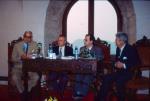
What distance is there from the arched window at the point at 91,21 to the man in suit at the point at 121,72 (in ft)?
6.41

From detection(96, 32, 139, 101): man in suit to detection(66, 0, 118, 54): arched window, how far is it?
1.96 meters

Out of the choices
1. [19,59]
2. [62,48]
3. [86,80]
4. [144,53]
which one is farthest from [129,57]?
[19,59]

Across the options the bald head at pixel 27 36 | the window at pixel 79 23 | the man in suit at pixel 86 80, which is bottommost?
the man in suit at pixel 86 80

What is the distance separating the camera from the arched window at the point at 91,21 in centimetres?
812

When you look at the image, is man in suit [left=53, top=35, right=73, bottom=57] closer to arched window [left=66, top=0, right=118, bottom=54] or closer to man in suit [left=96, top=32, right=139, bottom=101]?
man in suit [left=96, top=32, right=139, bottom=101]

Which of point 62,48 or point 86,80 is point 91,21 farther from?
point 86,80

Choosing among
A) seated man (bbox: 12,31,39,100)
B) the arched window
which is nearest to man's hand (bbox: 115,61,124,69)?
seated man (bbox: 12,31,39,100)

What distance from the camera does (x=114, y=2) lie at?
8.06 meters

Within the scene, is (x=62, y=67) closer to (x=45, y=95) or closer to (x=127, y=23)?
(x=45, y=95)

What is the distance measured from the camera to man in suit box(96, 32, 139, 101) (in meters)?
5.92

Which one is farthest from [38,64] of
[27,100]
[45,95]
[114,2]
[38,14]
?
[114,2]

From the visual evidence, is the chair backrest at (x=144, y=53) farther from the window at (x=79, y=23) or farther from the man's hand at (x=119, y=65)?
the window at (x=79, y=23)

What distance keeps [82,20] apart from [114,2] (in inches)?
32.5

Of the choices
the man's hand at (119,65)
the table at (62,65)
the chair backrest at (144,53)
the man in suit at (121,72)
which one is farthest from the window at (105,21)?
the table at (62,65)
